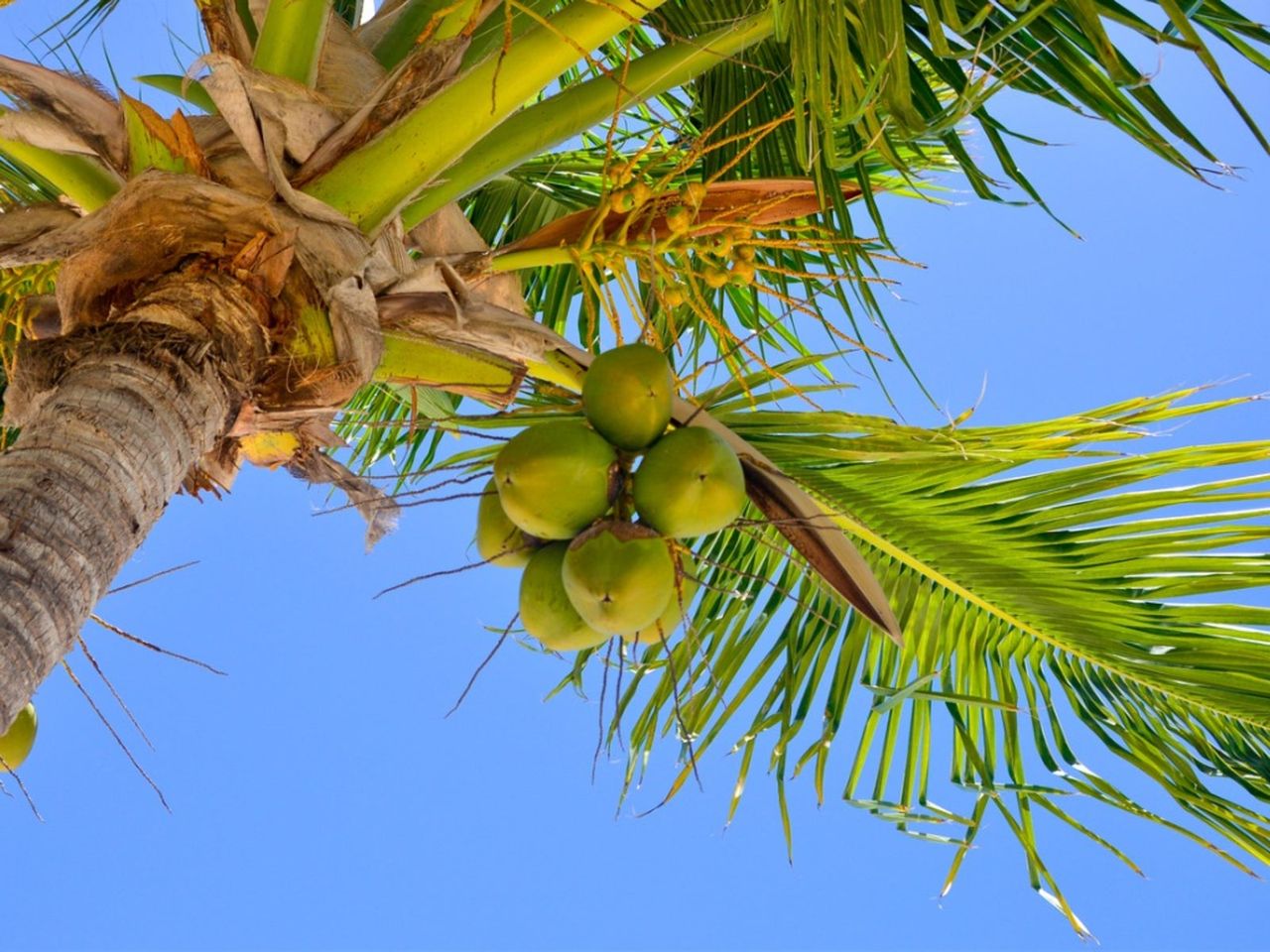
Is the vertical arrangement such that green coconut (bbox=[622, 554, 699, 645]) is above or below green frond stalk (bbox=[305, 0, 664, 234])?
below

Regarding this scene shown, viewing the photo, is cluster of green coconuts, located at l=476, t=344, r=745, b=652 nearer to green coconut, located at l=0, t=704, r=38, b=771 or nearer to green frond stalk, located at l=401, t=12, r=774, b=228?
green frond stalk, located at l=401, t=12, r=774, b=228

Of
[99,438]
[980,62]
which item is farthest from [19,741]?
[980,62]

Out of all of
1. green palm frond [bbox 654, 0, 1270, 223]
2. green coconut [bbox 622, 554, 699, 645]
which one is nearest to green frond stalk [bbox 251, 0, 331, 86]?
green palm frond [bbox 654, 0, 1270, 223]

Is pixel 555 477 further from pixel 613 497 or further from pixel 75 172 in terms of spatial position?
pixel 75 172

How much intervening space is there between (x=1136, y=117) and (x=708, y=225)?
2.30ft

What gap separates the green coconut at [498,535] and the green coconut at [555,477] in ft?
0.47

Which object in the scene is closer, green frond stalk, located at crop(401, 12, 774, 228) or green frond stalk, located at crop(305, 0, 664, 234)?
green frond stalk, located at crop(305, 0, 664, 234)

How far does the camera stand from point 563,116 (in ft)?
7.06

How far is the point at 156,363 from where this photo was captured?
5.46 feet

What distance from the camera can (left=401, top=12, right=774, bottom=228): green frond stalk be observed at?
6.94 ft

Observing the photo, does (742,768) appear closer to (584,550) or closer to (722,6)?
(584,550)

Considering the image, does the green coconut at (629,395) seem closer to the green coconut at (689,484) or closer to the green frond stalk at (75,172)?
the green coconut at (689,484)

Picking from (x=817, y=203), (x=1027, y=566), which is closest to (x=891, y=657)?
(x=1027, y=566)

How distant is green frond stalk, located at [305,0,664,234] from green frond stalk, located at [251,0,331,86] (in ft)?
0.67
